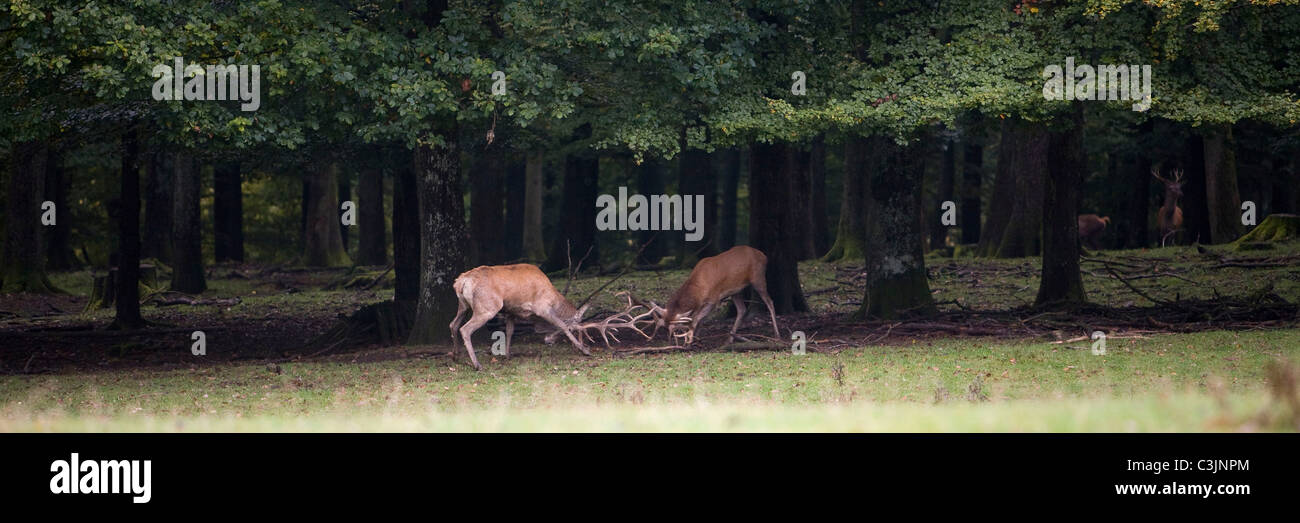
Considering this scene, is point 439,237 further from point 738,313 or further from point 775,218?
point 775,218

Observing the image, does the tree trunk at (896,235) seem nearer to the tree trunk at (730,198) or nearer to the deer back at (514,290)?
the deer back at (514,290)

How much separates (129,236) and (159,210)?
13193 mm

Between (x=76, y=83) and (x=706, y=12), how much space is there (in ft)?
26.7

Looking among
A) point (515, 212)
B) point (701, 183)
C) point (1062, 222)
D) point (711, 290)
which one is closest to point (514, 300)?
point (711, 290)

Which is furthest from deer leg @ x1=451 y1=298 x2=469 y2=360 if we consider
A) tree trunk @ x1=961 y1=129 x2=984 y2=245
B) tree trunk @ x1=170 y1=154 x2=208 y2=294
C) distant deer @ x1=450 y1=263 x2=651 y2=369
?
tree trunk @ x1=961 y1=129 x2=984 y2=245

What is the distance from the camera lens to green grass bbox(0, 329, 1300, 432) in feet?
28.7

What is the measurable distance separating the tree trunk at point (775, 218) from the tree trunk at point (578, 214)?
8.70m

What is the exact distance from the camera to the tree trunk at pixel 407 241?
20625 millimetres

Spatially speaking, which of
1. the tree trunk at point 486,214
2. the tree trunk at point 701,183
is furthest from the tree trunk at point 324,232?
the tree trunk at point 701,183

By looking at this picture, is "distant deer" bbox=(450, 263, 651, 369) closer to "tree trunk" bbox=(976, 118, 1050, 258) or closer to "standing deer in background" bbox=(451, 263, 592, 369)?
"standing deer in background" bbox=(451, 263, 592, 369)

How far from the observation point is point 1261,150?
1192 inches

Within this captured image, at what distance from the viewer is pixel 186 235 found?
28.6 metres

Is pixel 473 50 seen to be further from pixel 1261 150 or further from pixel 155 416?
pixel 1261 150
